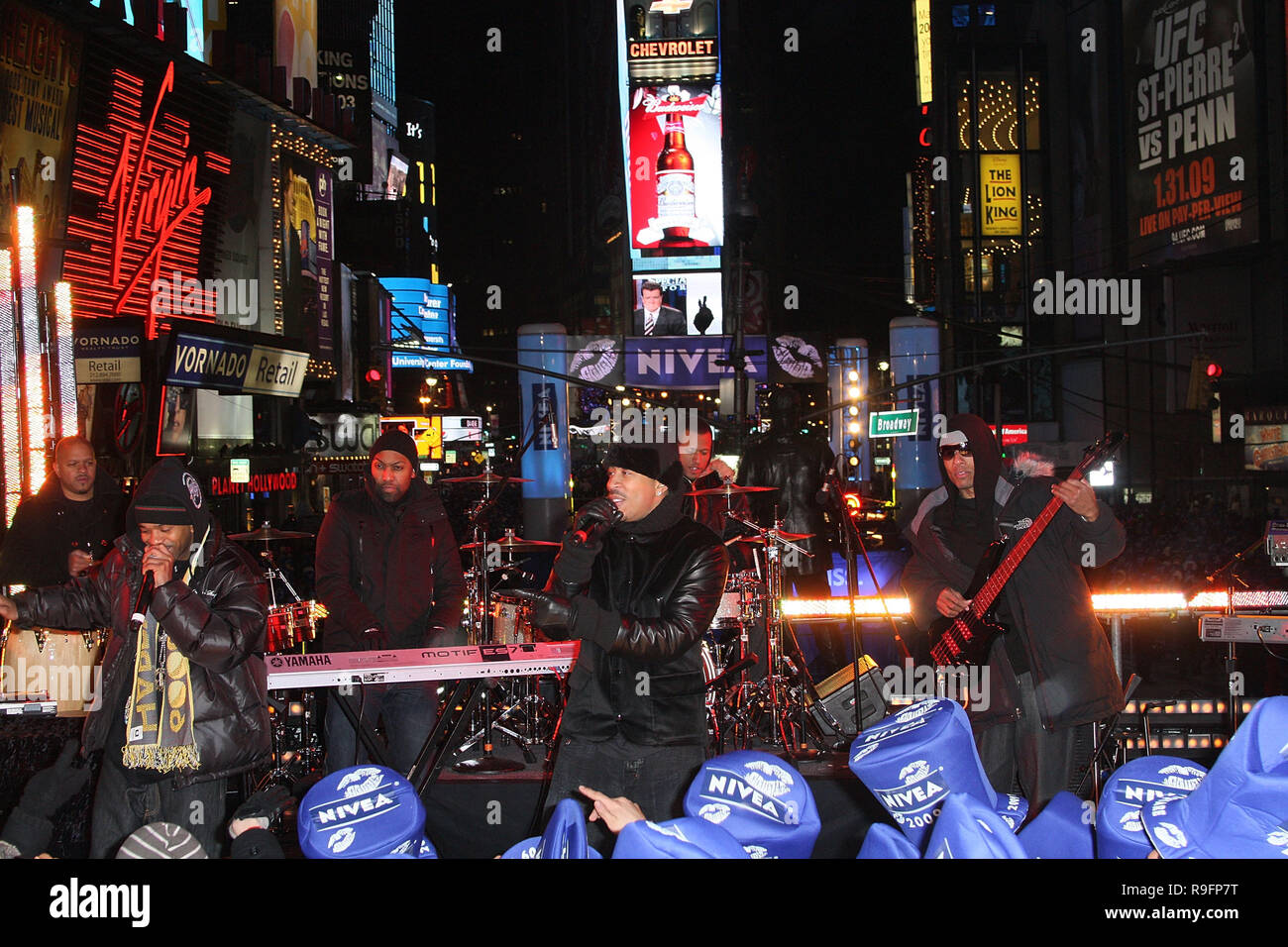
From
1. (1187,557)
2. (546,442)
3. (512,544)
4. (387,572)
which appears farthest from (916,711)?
(546,442)

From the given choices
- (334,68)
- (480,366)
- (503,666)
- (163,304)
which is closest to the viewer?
(503,666)

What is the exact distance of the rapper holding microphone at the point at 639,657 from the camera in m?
4.28

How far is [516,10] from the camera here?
306 ft

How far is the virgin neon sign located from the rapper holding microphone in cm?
1272

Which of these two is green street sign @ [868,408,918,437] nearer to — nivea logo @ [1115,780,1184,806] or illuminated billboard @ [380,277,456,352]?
nivea logo @ [1115,780,1184,806]

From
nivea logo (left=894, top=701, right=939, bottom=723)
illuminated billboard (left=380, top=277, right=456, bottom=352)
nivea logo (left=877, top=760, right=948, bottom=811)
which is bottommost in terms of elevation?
nivea logo (left=877, top=760, right=948, bottom=811)

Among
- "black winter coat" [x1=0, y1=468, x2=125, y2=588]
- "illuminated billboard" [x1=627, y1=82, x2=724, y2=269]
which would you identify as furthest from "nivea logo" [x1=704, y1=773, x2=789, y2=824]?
"illuminated billboard" [x1=627, y1=82, x2=724, y2=269]

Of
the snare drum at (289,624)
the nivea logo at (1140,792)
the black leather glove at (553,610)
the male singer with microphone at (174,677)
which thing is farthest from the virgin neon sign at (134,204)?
the nivea logo at (1140,792)

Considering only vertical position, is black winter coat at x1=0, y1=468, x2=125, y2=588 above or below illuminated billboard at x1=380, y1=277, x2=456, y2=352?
below

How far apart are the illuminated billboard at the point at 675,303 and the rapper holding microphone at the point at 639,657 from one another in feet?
157

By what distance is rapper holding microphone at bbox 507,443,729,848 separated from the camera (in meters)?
4.28
